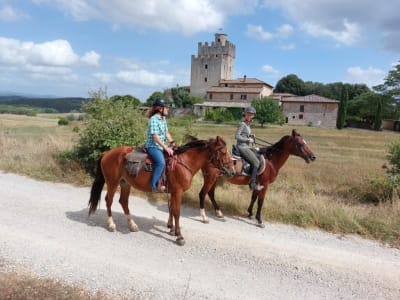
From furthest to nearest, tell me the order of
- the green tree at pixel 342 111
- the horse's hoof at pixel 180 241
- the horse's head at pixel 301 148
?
1. the green tree at pixel 342 111
2. the horse's head at pixel 301 148
3. the horse's hoof at pixel 180 241

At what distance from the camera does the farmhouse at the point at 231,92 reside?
70.2 m

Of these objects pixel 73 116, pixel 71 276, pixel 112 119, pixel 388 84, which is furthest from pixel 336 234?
pixel 388 84

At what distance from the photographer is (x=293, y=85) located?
3824 inches

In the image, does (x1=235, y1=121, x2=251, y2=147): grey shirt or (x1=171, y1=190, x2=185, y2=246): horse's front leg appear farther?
(x1=235, y1=121, x2=251, y2=147): grey shirt

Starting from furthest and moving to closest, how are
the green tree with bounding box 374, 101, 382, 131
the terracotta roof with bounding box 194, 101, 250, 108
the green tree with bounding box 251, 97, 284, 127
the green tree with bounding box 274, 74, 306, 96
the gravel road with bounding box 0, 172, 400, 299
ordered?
the green tree with bounding box 274, 74, 306, 96, the terracotta roof with bounding box 194, 101, 250, 108, the green tree with bounding box 374, 101, 382, 131, the green tree with bounding box 251, 97, 284, 127, the gravel road with bounding box 0, 172, 400, 299

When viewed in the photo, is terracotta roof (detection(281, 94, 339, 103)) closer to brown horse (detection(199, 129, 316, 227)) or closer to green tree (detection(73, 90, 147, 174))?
green tree (detection(73, 90, 147, 174))

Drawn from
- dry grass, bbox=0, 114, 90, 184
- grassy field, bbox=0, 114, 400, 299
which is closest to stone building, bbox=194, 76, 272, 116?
dry grass, bbox=0, 114, 90, 184

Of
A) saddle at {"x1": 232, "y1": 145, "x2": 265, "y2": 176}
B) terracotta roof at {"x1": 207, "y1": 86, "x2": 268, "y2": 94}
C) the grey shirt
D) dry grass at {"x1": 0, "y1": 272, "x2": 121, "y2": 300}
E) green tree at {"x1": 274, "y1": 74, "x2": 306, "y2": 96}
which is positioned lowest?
dry grass at {"x1": 0, "y1": 272, "x2": 121, "y2": 300}

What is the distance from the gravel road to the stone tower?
86460 mm

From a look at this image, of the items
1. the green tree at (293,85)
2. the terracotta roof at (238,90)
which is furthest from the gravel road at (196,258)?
the green tree at (293,85)

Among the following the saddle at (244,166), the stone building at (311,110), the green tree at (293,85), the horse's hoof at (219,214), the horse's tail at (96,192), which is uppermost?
the green tree at (293,85)

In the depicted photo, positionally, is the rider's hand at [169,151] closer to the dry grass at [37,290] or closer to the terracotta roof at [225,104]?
the dry grass at [37,290]

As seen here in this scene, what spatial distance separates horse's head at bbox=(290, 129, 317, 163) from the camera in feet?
22.6

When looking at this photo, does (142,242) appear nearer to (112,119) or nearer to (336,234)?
(336,234)
